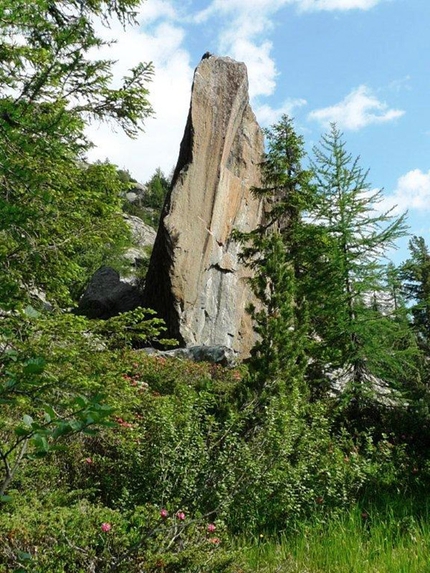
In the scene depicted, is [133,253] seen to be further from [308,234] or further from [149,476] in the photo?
[149,476]

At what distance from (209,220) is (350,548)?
16405mm

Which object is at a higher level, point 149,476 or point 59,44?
point 59,44

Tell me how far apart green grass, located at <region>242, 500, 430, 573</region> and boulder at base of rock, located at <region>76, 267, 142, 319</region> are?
56.8ft

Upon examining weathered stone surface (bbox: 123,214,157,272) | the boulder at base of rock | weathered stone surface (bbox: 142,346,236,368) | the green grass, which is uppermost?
weathered stone surface (bbox: 123,214,157,272)

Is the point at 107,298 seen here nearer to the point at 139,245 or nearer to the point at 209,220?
the point at 209,220

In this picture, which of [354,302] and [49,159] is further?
[354,302]

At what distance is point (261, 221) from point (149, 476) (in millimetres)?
19747

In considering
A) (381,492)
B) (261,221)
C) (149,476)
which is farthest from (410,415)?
(261,221)

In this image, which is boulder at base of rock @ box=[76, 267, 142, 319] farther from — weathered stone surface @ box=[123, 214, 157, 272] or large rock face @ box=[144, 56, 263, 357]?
large rock face @ box=[144, 56, 263, 357]

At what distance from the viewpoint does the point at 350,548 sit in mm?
4109

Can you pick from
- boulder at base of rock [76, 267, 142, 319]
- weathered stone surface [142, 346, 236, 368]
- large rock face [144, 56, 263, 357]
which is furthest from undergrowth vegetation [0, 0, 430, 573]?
boulder at base of rock [76, 267, 142, 319]

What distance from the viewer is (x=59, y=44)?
12.8 ft

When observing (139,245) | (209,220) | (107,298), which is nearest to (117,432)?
(209,220)

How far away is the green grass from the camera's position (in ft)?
12.3
